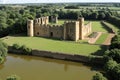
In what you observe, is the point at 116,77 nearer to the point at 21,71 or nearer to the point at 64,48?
the point at 21,71

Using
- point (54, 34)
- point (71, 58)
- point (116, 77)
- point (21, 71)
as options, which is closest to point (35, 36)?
point (54, 34)

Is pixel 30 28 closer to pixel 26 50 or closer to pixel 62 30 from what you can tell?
pixel 62 30

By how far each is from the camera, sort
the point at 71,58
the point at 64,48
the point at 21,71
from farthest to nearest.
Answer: the point at 64,48
the point at 71,58
the point at 21,71

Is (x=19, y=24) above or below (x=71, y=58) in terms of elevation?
above

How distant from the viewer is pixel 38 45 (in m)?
35.0

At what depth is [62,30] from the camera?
130 feet

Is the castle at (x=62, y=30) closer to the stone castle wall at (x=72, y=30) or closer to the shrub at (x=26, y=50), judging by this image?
the stone castle wall at (x=72, y=30)

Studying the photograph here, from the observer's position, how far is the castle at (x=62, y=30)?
125 ft

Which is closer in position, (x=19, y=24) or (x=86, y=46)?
(x=86, y=46)

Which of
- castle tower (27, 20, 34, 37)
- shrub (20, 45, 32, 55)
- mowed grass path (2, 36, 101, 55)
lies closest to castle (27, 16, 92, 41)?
castle tower (27, 20, 34, 37)

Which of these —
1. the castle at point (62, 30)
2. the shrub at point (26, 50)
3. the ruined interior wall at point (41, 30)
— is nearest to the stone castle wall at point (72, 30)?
the castle at point (62, 30)

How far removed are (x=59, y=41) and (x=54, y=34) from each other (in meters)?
3.52

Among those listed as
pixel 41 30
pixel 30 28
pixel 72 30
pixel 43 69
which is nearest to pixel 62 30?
pixel 72 30

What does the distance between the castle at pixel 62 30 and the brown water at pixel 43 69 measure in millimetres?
9587
